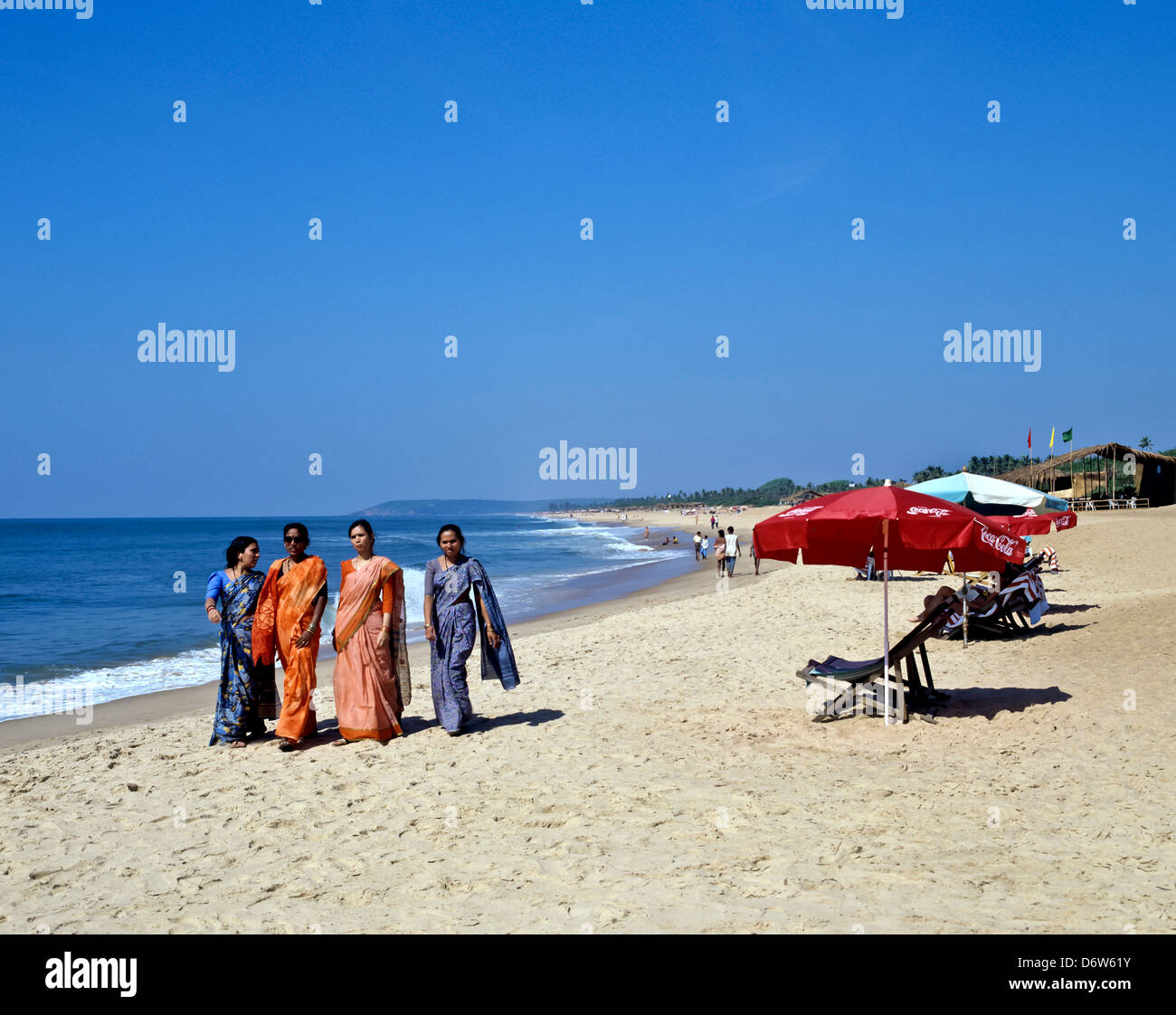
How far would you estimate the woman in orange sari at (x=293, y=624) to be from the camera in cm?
652

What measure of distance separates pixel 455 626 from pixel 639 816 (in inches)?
95.8

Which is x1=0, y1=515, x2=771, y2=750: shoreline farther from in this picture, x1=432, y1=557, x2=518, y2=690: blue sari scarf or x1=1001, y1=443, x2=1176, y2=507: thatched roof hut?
x1=1001, y1=443, x2=1176, y2=507: thatched roof hut

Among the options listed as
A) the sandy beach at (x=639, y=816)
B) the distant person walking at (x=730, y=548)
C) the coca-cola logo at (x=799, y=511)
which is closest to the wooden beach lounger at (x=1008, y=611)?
the sandy beach at (x=639, y=816)

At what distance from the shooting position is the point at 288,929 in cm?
357

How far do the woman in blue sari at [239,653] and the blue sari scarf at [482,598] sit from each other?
140 centimetres

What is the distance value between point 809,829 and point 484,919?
1.83 m

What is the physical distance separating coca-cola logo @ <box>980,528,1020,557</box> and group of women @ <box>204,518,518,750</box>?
3590 millimetres

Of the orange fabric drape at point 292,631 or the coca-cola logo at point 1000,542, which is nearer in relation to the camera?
the coca-cola logo at point 1000,542

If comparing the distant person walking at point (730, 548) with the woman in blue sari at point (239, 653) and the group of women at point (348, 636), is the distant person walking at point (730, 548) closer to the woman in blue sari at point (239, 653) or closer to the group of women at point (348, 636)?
the group of women at point (348, 636)

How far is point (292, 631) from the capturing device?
6543mm

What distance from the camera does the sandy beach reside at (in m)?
3.66

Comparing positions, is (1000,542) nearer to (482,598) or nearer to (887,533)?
(887,533)

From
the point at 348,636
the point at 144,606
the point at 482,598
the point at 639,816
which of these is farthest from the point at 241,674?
the point at 144,606
